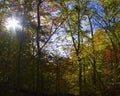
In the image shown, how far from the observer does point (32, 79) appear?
2998 centimetres

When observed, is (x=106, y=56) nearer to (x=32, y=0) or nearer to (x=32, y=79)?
(x=32, y=79)

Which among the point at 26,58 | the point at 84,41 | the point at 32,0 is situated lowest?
the point at 26,58

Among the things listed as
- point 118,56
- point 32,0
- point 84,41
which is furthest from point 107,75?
point 32,0

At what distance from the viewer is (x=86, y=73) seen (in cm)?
3841

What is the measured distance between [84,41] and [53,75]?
6.48 metres

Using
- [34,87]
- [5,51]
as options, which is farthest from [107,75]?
[5,51]

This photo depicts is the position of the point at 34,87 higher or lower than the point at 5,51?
lower

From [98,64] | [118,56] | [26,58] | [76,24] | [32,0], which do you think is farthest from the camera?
[98,64]

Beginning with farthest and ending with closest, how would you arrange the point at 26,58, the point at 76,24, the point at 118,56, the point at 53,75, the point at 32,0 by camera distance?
the point at 53,75 → the point at 118,56 → the point at 26,58 → the point at 76,24 → the point at 32,0

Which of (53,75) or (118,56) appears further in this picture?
(53,75)

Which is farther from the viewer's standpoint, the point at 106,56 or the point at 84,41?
the point at 106,56

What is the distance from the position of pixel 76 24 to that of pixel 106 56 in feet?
32.8

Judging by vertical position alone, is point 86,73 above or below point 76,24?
below

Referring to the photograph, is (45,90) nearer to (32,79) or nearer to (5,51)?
(32,79)
